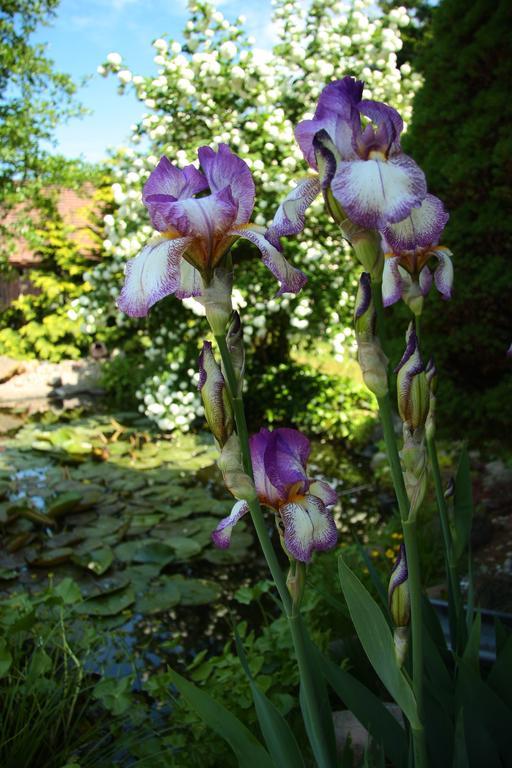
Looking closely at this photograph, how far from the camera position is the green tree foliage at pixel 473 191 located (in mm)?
2824

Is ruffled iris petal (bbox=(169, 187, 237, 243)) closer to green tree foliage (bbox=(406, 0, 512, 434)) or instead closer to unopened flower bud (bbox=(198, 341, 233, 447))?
unopened flower bud (bbox=(198, 341, 233, 447))

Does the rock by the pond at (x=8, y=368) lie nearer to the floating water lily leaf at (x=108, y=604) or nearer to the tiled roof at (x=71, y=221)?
the tiled roof at (x=71, y=221)

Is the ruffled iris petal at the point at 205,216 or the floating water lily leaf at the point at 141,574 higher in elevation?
the ruffled iris petal at the point at 205,216

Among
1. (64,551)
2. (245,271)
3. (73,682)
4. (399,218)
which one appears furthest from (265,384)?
(399,218)

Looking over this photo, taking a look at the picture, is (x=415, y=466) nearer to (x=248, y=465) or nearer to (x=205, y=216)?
(x=248, y=465)

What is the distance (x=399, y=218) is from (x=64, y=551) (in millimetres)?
3325

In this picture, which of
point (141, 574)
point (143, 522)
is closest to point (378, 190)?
point (141, 574)

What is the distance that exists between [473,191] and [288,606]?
2.48 m

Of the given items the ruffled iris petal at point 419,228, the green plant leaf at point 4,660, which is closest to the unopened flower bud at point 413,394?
the ruffled iris petal at point 419,228

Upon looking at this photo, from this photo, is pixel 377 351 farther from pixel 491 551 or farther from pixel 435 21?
pixel 435 21

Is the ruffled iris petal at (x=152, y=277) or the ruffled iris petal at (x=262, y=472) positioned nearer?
the ruffled iris petal at (x=152, y=277)

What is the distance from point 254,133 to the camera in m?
5.79

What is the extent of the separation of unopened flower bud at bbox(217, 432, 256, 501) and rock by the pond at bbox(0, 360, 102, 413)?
7.68 meters

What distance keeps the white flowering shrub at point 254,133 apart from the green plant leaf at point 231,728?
4.28m
